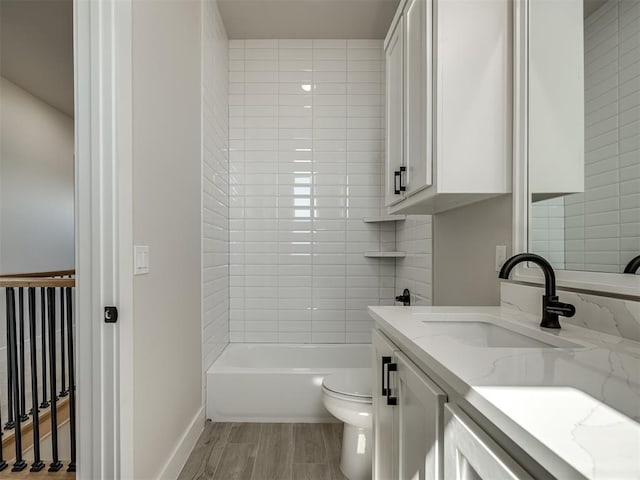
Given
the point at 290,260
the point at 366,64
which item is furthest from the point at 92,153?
the point at 366,64

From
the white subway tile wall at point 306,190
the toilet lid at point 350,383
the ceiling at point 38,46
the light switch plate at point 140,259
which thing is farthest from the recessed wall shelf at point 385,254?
the ceiling at point 38,46

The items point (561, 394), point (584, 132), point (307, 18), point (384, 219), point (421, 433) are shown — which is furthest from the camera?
point (384, 219)

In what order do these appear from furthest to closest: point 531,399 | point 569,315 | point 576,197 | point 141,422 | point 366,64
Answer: point 366,64 → point 141,422 → point 576,197 → point 569,315 → point 531,399

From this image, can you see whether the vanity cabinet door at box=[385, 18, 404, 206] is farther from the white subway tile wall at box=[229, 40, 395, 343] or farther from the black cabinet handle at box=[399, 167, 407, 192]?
the white subway tile wall at box=[229, 40, 395, 343]

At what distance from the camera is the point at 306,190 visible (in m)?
3.32

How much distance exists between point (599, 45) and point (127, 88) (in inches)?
60.6

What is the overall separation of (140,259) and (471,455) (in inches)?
53.1

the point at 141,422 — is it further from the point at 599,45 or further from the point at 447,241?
the point at 599,45

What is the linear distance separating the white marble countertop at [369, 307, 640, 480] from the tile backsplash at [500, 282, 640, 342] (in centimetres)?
3

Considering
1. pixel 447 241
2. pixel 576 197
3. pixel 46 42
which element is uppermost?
pixel 46 42

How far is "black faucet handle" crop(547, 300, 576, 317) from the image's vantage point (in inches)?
40.6

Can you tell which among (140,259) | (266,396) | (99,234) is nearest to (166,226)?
(140,259)

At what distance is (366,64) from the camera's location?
331 cm

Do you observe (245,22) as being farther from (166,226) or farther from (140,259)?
(140,259)
